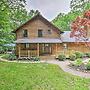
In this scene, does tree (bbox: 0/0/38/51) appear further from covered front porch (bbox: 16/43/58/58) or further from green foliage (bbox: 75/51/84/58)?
green foliage (bbox: 75/51/84/58)

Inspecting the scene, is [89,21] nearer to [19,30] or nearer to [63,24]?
[19,30]

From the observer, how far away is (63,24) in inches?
2899

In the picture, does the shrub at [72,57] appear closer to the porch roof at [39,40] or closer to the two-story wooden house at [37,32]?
the porch roof at [39,40]

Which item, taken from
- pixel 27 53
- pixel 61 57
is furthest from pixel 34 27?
pixel 61 57

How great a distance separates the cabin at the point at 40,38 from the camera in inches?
1427

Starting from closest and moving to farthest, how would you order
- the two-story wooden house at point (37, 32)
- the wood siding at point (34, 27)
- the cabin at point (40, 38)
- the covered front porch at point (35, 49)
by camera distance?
1. the covered front porch at point (35, 49)
2. the cabin at point (40, 38)
3. the two-story wooden house at point (37, 32)
4. the wood siding at point (34, 27)

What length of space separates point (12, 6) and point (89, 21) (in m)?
5.53

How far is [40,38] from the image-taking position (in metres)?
36.6

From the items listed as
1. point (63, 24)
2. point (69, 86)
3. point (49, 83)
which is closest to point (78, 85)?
point (69, 86)

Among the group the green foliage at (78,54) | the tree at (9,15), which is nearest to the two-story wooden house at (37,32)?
the green foliage at (78,54)

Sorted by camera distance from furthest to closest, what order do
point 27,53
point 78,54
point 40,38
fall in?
point 40,38, point 27,53, point 78,54

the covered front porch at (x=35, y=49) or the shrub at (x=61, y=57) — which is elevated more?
the covered front porch at (x=35, y=49)

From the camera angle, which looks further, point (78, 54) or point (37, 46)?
point (37, 46)

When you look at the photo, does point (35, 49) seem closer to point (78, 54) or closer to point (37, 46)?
Result: point (37, 46)
